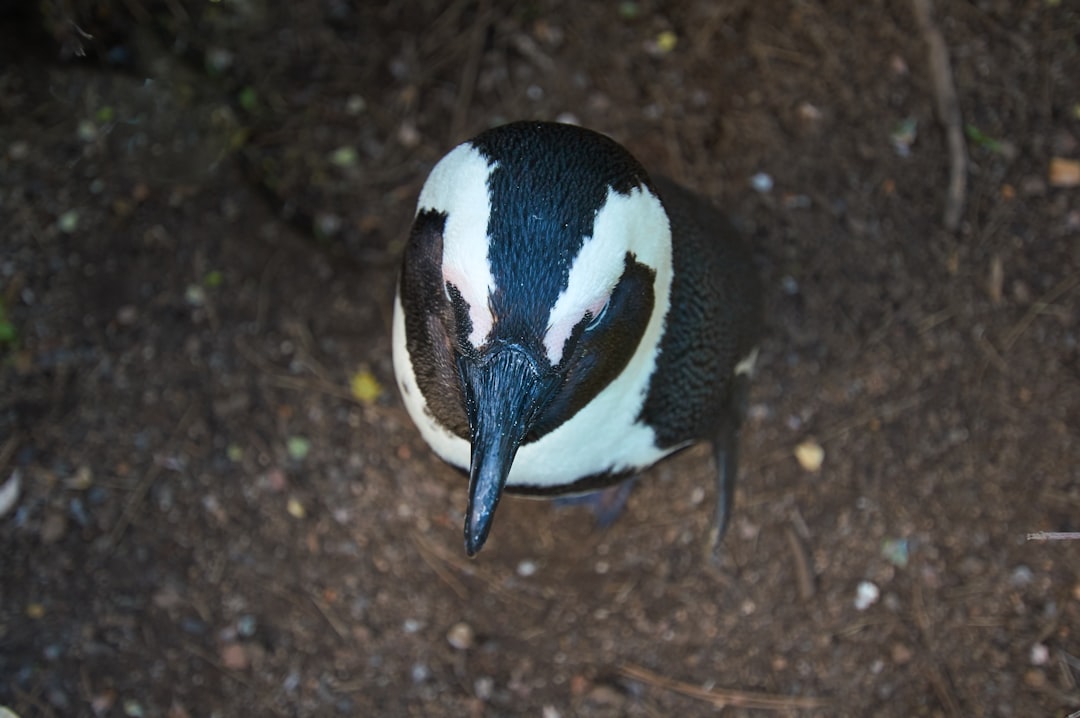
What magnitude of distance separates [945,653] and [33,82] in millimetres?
2755

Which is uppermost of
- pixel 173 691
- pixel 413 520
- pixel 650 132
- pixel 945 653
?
pixel 650 132

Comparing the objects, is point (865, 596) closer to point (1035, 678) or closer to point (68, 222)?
point (1035, 678)

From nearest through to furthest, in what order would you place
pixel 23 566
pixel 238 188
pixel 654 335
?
pixel 654 335 → pixel 23 566 → pixel 238 188

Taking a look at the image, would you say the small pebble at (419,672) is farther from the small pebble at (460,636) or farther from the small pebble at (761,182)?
the small pebble at (761,182)

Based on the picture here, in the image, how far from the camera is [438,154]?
7.66 ft

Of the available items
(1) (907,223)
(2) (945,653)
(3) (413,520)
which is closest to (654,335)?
(3) (413,520)

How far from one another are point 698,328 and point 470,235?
60cm

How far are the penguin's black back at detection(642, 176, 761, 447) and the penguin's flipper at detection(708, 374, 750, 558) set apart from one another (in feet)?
0.12

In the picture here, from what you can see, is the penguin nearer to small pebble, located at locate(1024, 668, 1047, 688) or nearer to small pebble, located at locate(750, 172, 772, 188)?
small pebble, located at locate(750, 172, 772, 188)

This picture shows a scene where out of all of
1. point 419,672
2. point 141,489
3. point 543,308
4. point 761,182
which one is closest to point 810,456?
point 761,182

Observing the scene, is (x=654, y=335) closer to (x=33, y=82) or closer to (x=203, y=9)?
(x=203, y=9)

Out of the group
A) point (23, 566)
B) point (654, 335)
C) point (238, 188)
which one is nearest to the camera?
point (654, 335)

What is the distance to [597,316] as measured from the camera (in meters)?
1.16

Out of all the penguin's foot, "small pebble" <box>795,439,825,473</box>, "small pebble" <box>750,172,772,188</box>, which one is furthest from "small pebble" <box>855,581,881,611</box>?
"small pebble" <box>750,172,772,188</box>
